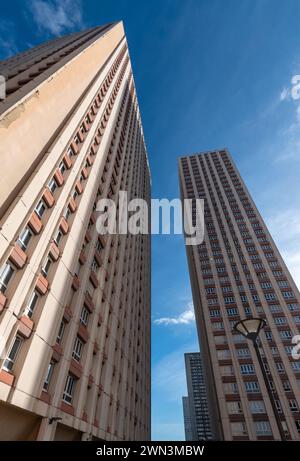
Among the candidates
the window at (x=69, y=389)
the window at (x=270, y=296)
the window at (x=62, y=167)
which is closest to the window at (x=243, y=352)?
the window at (x=270, y=296)

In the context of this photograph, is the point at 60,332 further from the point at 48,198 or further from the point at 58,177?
the point at 58,177

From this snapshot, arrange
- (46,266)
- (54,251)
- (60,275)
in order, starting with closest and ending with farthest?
(46,266), (54,251), (60,275)

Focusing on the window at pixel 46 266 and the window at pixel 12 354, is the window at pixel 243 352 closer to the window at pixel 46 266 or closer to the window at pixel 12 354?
the window at pixel 46 266

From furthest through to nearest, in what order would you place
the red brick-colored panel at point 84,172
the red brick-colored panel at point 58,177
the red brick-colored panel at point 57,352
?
the red brick-colored panel at point 84,172
the red brick-colored panel at point 58,177
the red brick-colored panel at point 57,352

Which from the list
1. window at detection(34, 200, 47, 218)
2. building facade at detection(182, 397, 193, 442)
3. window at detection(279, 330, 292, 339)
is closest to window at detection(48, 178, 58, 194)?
window at detection(34, 200, 47, 218)

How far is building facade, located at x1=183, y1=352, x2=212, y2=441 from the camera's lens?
129m

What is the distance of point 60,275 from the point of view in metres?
14.4

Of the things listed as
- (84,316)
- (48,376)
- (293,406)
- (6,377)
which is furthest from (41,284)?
(293,406)

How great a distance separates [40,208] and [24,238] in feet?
7.97

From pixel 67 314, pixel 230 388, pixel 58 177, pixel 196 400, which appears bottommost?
pixel 67 314

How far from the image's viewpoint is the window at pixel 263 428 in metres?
33.5

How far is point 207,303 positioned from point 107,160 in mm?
33047

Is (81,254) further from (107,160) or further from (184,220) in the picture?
(184,220)
